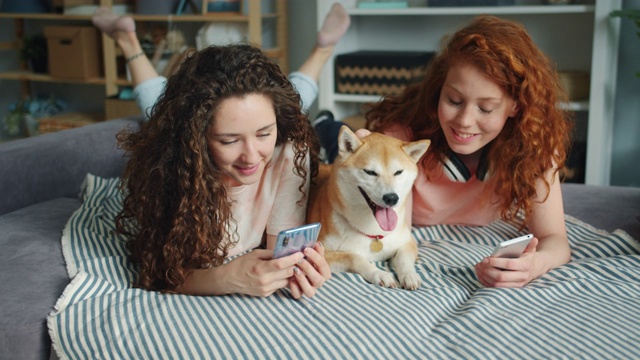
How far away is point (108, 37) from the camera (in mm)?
3463

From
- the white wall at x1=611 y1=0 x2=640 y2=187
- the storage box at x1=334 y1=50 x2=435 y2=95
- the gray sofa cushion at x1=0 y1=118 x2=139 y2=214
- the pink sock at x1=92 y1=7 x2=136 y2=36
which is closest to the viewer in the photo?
the gray sofa cushion at x1=0 y1=118 x2=139 y2=214

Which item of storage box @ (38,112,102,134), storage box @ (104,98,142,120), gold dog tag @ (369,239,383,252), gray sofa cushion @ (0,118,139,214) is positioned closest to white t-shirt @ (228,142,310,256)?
gold dog tag @ (369,239,383,252)

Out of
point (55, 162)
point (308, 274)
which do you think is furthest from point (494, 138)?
point (55, 162)

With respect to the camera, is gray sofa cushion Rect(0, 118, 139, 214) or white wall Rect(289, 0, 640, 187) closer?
gray sofa cushion Rect(0, 118, 139, 214)

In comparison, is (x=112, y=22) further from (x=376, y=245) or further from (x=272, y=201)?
(x=376, y=245)

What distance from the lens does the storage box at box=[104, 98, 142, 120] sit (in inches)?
134

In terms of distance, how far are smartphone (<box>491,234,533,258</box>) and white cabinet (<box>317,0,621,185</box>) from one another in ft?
4.49

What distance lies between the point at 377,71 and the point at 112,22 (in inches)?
46.7

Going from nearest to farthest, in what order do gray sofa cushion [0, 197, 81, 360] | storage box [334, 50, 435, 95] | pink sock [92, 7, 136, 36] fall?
gray sofa cushion [0, 197, 81, 360] < pink sock [92, 7, 136, 36] < storage box [334, 50, 435, 95]

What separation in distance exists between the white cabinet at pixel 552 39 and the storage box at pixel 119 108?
1053 millimetres

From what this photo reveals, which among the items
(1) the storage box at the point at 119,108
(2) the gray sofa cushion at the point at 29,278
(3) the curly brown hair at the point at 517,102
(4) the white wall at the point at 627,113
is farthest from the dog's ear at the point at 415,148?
(1) the storage box at the point at 119,108

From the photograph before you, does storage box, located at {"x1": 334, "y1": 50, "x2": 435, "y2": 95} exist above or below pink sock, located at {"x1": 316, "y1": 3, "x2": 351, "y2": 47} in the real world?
below

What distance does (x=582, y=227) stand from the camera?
1.71 metres

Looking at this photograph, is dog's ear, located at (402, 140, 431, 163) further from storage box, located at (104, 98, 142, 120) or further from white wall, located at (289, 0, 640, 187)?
storage box, located at (104, 98, 142, 120)
